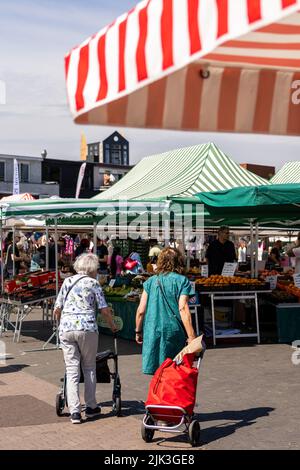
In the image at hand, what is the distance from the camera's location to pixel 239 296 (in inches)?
488

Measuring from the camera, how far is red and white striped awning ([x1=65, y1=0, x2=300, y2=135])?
2.23m

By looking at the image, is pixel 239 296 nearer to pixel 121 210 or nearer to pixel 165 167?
pixel 121 210

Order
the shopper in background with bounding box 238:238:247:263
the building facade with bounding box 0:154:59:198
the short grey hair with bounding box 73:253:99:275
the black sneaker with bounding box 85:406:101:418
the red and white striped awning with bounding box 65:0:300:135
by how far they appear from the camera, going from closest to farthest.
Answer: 1. the red and white striped awning with bounding box 65:0:300:135
2. the short grey hair with bounding box 73:253:99:275
3. the black sneaker with bounding box 85:406:101:418
4. the shopper in background with bounding box 238:238:247:263
5. the building facade with bounding box 0:154:59:198

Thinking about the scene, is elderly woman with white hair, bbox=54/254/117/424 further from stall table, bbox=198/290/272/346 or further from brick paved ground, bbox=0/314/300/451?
stall table, bbox=198/290/272/346

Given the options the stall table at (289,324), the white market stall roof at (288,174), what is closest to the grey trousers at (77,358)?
the stall table at (289,324)

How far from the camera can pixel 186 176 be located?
684 inches

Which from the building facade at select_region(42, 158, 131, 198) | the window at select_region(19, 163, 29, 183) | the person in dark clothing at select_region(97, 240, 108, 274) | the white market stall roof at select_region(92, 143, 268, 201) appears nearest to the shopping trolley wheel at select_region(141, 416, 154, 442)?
the white market stall roof at select_region(92, 143, 268, 201)

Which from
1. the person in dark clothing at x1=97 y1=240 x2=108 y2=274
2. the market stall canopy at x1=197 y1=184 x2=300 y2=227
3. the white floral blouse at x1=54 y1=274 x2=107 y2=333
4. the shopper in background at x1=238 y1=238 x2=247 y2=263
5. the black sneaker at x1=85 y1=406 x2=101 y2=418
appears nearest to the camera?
the white floral blouse at x1=54 y1=274 x2=107 y2=333

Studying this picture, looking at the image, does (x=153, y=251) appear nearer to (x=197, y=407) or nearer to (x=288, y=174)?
(x=288, y=174)

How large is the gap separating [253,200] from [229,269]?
6.62 ft

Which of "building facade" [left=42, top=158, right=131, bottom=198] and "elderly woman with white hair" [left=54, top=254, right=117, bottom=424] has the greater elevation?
"building facade" [left=42, top=158, right=131, bottom=198]

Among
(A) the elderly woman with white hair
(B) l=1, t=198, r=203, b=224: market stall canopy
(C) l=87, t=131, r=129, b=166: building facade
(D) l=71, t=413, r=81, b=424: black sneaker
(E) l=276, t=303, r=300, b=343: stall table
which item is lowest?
(D) l=71, t=413, r=81, b=424: black sneaker

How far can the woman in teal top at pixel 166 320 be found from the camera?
6.64 meters

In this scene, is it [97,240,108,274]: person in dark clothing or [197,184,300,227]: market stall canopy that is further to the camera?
[97,240,108,274]: person in dark clothing
